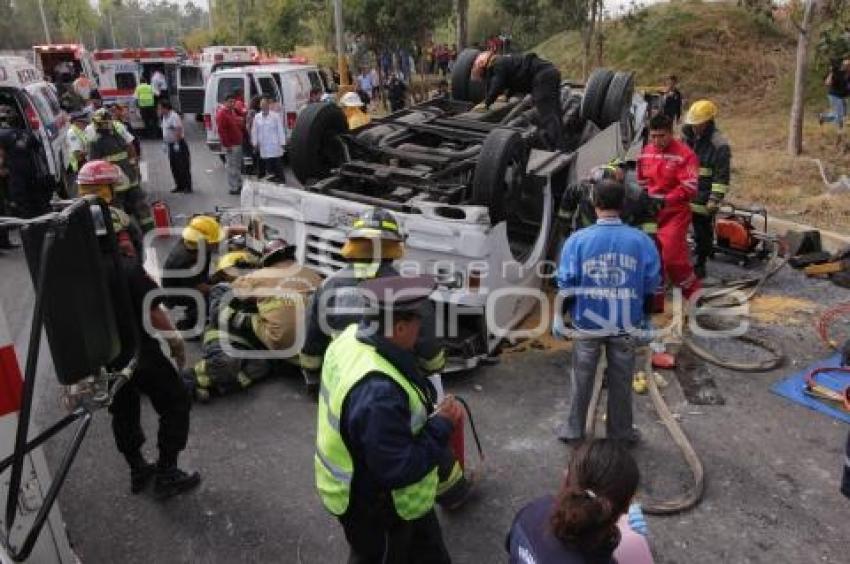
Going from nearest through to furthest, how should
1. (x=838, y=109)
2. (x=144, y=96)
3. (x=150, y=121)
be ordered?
(x=838, y=109), (x=144, y=96), (x=150, y=121)

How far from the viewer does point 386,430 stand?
7.16 ft

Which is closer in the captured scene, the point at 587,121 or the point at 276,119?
the point at 587,121

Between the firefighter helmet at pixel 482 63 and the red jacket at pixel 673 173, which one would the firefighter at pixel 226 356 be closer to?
the red jacket at pixel 673 173

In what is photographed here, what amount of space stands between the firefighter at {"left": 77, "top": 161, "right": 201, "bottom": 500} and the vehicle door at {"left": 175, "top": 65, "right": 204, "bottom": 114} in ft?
49.1

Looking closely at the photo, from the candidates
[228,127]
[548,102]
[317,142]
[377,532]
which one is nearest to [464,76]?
[548,102]

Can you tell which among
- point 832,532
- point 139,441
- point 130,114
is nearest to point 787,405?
point 832,532

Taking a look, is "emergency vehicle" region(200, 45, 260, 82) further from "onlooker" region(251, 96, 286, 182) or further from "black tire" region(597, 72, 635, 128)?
"black tire" region(597, 72, 635, 128)

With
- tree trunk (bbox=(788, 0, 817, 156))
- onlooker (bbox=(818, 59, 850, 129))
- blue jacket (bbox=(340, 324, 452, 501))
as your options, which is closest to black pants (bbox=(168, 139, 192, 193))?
tree trunk (bbox=(788, 0, 817, 156))

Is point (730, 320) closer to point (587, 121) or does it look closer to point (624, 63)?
point (587, 121)

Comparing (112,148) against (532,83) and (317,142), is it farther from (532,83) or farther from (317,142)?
(532,83)

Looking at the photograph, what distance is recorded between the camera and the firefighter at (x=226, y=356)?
16.7ft

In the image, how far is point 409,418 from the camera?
7.36ft

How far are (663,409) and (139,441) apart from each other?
3238 millimetres

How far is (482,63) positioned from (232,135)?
15.6 ft
